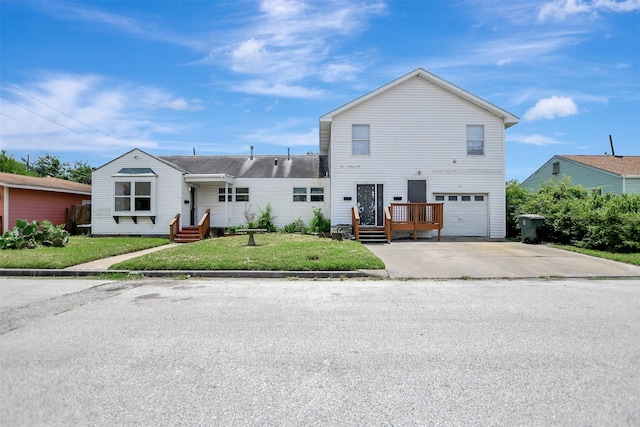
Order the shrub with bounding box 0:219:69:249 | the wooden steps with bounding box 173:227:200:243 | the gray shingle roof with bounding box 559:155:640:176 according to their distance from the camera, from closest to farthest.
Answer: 1. the shrub with bounding box 0:219:69:249
2. the wooden steps with bounding box 173:227:200:243
3. the gray shingle roof with bounding box 559:155:640:176

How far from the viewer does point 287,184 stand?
1938 centimetres

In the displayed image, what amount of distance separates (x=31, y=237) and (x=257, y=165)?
1123 centimetres

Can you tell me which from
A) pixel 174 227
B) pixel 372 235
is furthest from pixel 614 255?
pixel 174 227

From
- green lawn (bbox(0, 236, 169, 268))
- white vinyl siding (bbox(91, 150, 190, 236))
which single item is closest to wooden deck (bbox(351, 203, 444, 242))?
white vinyl siding (bbox(91, 150, 190, 236))

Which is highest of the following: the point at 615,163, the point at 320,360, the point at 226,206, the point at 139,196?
→ the point at 615,163

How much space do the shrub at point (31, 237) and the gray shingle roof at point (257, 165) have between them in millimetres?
8539

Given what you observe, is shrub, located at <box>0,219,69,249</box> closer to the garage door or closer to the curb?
the curb

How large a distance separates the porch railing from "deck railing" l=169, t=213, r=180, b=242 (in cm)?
944

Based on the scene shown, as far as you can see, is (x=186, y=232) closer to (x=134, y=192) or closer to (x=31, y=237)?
(x=134, y=192)

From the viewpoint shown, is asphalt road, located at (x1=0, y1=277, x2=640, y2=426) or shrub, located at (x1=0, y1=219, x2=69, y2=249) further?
shrub, located at (x1=0, y1=219, x2=69, y2=249)

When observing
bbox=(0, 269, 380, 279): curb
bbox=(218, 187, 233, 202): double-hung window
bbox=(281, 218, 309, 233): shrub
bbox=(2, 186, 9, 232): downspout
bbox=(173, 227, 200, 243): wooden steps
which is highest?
bbox=(218, 187, 233, 202): double-hung window

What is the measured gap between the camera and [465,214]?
18.0m

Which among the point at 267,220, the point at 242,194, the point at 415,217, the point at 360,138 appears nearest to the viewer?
the point at 415,217

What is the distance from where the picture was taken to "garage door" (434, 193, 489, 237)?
18.0 meters
